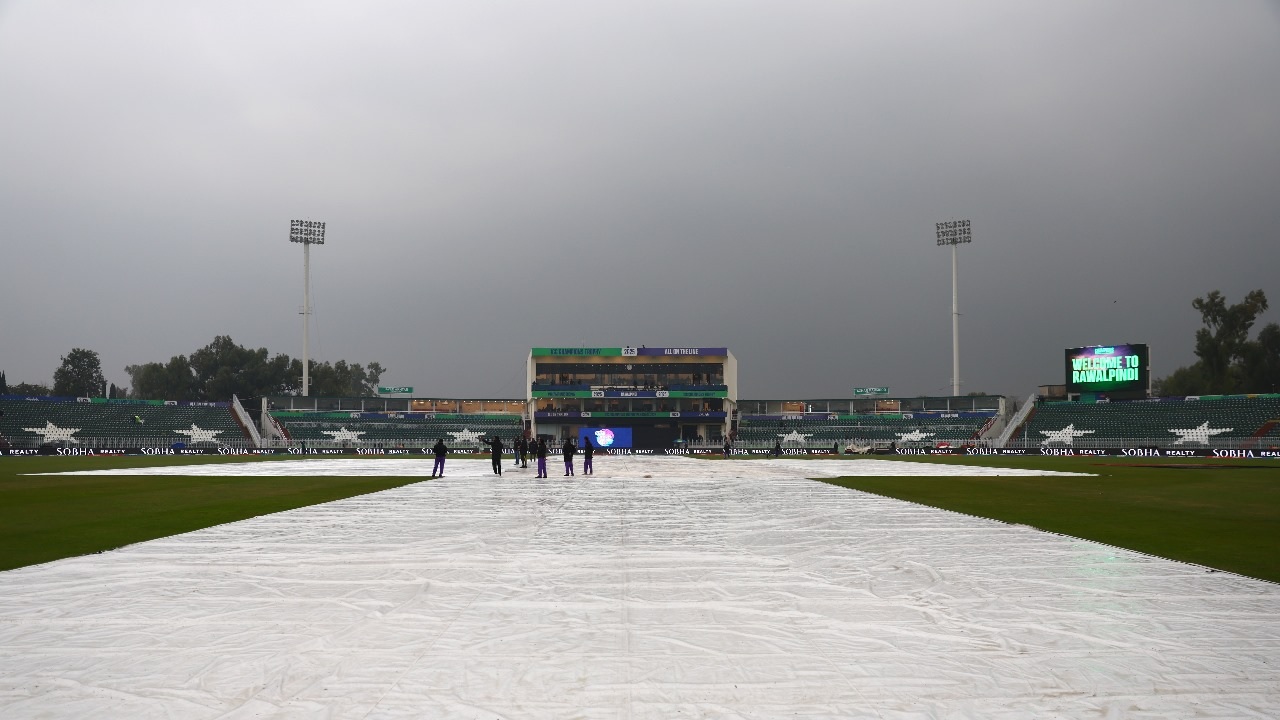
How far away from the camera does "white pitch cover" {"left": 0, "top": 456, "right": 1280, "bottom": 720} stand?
596 cm

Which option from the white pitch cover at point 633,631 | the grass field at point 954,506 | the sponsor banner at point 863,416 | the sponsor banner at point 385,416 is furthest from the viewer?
the sponsor banner at point 385,416

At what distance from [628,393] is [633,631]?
90.4m

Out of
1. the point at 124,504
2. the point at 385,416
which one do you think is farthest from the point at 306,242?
the point at 124,504

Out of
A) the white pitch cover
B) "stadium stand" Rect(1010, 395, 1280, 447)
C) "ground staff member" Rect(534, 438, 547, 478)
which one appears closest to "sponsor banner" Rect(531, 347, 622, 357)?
"stadium stand" Rect(1010, 395, 1280, 447)

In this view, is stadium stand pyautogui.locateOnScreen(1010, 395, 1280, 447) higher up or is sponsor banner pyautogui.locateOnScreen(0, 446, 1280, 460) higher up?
stadium stand pyautogui.locateOnScreen(1010, 395, 1280, 447)

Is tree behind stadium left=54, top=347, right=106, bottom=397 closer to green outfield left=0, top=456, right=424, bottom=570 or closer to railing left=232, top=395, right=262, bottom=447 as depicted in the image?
railing left=232, top=395, right=262, bottom=447

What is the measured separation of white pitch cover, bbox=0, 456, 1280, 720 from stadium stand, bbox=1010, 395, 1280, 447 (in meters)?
65.0

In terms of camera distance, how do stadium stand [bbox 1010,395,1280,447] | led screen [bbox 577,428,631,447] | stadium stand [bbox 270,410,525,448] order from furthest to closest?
led screen [bbox 577,428,631,447] < stadium stand [bbox 270,410,525,448] < stadium stand [bbox 1010,395,1280,447]

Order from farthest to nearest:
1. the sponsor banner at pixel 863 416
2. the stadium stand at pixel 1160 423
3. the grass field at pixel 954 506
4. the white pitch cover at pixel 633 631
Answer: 1. the sponsor banner at pixel 863 416
2. the stadium stand at pixel 1160 423
3. the grass field at pixel 954 506
4. the white pitch cover at pixel 633 631

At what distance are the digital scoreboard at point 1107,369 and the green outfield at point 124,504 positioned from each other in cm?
7127

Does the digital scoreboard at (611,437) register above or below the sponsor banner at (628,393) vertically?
below

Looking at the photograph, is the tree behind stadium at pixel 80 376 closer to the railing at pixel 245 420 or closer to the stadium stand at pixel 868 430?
the railing at pixel 245 420

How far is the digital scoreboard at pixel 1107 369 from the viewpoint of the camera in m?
80.3

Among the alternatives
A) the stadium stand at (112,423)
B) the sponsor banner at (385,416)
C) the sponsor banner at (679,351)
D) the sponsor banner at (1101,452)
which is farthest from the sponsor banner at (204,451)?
the sponsor banner at (1101,452)
